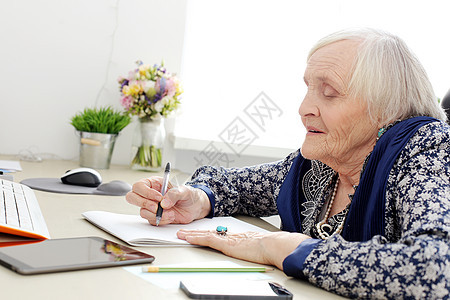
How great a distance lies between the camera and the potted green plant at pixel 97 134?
6.88ft

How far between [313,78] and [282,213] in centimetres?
36

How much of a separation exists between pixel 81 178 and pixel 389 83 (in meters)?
0.94

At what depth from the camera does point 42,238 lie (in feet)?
3.02

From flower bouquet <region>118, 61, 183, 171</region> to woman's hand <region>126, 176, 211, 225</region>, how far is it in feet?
2.87

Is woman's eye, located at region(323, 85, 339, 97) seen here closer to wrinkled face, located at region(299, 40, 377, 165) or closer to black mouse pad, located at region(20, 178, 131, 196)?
wrinkled face, located at region(299, 40, 377, 165)

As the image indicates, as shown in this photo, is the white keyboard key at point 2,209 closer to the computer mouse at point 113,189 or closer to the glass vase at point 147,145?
the computer mouse at point 113,189

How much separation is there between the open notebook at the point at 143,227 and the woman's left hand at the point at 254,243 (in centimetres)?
4

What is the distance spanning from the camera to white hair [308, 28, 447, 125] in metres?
1.17

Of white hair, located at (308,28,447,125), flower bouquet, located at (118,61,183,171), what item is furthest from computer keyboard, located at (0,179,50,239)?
flower bouquet, located at (118,61,183,171)

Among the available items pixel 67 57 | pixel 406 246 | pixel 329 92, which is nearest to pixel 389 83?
pixel 329 92

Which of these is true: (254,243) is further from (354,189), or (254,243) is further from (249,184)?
(249,184)

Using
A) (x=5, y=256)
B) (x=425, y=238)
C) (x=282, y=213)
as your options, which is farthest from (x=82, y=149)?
(x=425, y=238)

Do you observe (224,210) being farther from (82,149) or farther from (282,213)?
(82,149)

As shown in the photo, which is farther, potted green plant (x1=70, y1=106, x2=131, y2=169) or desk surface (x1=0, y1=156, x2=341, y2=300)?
potted green plant (x1=70, y1=106, x2=131, y2=169)
